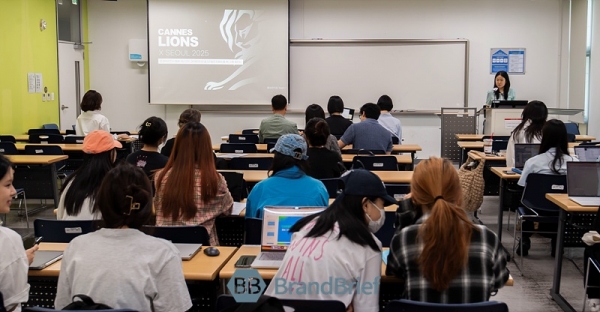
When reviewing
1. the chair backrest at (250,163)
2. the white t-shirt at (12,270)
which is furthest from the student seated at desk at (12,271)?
the chair backrest at (250,163)

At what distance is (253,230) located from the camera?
3.33 meters

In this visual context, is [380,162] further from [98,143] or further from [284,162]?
[98,143]

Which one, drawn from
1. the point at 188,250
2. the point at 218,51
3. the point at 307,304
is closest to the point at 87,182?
the point at 188,250

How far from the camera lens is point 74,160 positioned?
7570 mm

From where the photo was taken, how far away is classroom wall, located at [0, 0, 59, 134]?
9.05 meters

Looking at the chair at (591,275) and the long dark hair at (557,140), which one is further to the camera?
the long dark hair at (557,140)

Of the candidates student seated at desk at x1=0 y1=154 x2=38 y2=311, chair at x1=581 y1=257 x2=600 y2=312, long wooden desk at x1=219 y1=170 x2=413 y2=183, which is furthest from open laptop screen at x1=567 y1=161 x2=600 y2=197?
student seated at desk at x1=0 y1=154 x2=38 y2=311

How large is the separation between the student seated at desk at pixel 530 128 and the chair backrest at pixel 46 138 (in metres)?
5.34

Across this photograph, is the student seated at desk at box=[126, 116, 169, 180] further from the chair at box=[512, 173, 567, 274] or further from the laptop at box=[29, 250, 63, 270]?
the chair at box=[512, 173, 567, 274]

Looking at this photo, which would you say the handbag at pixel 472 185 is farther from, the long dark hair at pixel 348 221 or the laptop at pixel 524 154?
the long dark hair at pixel 348 221

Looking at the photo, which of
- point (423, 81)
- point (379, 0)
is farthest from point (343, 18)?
point (423, 81)

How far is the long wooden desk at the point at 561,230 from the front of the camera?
13.2 ft

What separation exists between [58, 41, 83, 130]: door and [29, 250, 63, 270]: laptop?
8.25 meters

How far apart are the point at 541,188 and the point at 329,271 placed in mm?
3201
